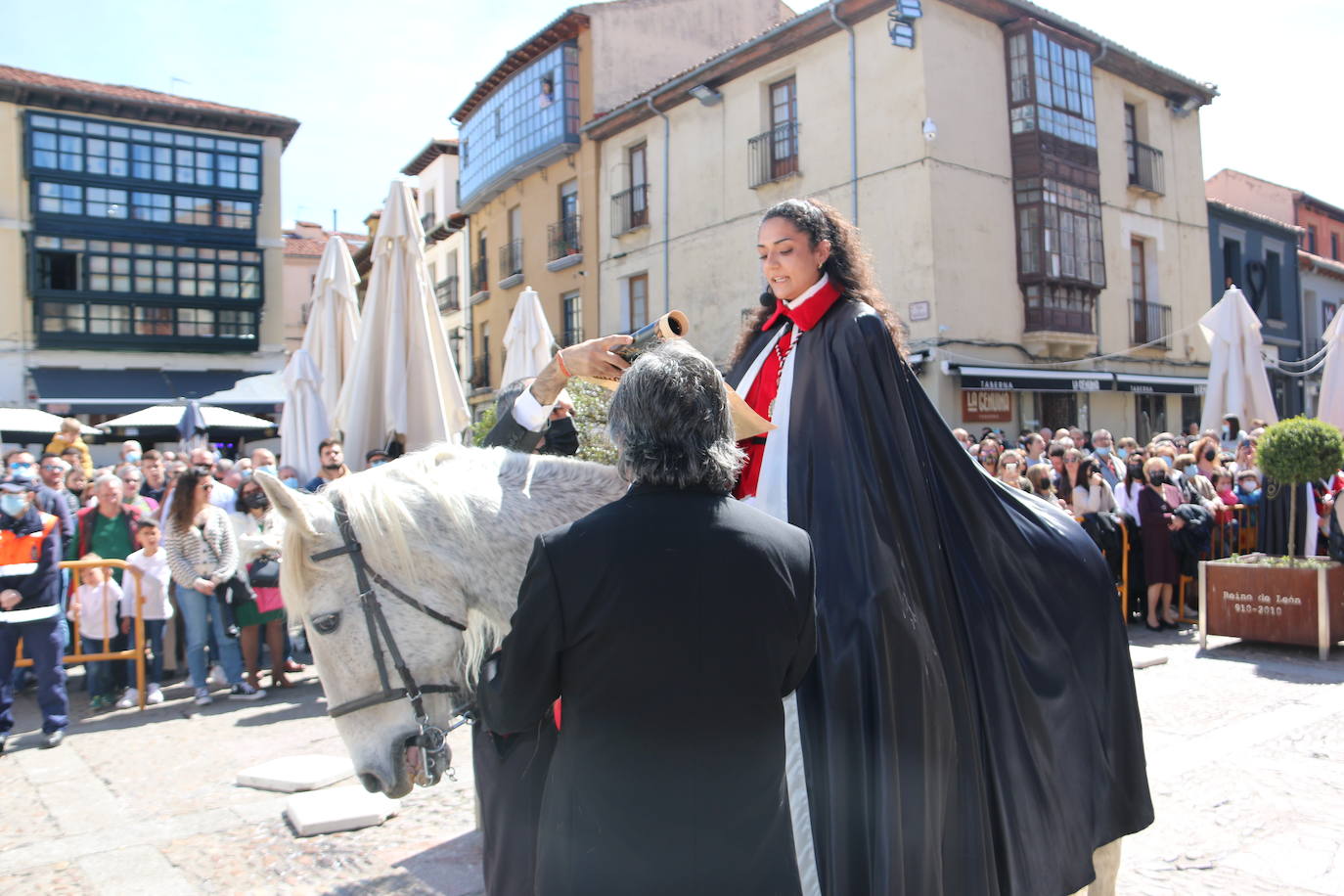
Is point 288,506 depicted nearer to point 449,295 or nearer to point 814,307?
point 814,307

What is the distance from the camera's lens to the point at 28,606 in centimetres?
609

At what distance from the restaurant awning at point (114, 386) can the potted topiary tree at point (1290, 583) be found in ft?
80.1

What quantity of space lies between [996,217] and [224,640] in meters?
14.9

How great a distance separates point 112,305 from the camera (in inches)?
1012

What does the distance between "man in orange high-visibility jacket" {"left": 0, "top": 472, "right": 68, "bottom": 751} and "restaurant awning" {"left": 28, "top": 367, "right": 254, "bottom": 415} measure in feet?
65.9

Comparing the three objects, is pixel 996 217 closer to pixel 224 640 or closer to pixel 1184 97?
pixel 1184 97

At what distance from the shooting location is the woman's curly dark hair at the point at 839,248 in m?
2.68

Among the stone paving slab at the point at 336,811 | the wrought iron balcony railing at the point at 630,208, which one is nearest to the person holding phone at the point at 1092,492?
the stone paving slab at the point at 336,811

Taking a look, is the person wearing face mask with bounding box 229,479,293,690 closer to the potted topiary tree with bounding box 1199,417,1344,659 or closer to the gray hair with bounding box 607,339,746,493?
the gray hair with bounding box 607,339,746,493

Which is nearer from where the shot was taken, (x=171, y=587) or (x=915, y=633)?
(x=915, y=633)

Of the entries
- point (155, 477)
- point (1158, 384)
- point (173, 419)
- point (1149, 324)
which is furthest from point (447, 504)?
point (1149, 324)

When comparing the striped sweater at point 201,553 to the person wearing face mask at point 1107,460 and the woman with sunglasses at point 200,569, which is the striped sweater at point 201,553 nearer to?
the woman with sunglasses at point 200,569

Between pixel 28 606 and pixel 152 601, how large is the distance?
126 cm

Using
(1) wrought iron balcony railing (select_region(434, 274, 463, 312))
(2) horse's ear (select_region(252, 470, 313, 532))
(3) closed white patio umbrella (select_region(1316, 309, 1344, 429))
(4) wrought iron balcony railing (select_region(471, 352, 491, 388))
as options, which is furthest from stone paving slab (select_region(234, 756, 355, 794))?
(1) wrought iron balcony railing (select_region(434, 274, 463, 312))
